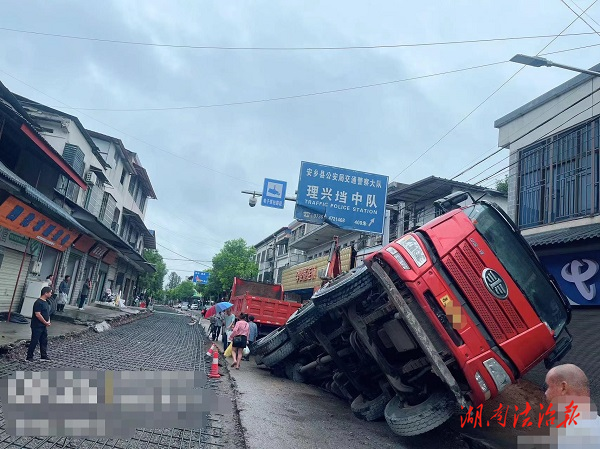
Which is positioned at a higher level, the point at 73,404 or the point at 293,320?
the point at 293,320

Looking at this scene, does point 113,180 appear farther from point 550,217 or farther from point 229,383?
point 550,217

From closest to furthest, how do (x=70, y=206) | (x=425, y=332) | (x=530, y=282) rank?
(x=425, y=332) → (x=530, y=282) → (x=70, y=206)

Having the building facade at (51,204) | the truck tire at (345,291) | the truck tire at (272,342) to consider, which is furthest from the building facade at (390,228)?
the building facade at (51,204)

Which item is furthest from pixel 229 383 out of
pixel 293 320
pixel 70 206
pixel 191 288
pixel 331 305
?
pixel 191 288

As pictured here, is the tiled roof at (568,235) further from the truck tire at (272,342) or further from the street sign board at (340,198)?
the street sign board at (340,198)

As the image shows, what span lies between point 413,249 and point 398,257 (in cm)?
22

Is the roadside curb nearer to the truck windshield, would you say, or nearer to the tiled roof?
the truck windshield

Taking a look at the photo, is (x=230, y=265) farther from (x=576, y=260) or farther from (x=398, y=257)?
(x=398, y=257)

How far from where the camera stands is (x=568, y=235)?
27.3 feet

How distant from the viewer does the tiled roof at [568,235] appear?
302 inches

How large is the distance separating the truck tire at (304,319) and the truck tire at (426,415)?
6.32 ft

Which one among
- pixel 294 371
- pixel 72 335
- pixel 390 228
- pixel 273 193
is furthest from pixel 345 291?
pixel 390 228

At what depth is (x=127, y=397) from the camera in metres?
2.96

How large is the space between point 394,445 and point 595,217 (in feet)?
21.0
